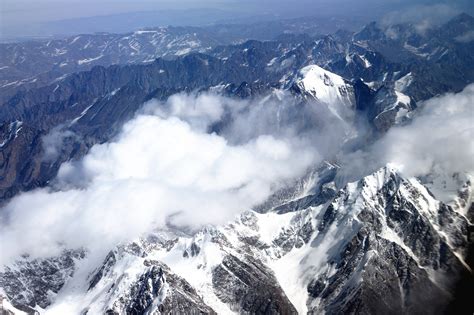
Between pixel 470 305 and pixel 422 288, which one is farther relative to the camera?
pixel 422 288

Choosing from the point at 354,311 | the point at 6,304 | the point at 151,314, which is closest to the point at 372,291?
the point at 354,311

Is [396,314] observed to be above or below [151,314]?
below

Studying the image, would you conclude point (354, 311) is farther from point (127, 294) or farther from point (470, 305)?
point (127, 294)

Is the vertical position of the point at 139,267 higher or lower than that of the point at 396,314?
higher

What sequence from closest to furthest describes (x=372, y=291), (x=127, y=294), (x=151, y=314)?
1. (x=151, y=314)
2. (x=127, y=294)
3. (x=372, y=291)

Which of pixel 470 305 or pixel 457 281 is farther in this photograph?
pixel 457 281

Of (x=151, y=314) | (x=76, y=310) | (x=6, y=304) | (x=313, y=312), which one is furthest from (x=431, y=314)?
(x=6, y=304)

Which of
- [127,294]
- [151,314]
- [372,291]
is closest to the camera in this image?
[151,314]

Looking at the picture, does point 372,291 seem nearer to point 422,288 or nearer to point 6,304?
point 422,288

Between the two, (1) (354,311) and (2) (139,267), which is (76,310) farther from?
(1) (354,311)
